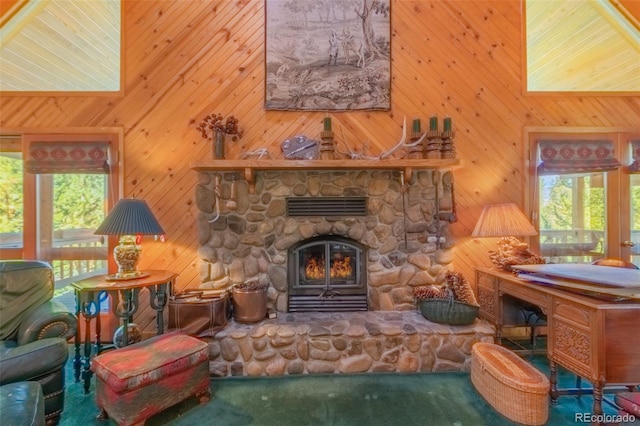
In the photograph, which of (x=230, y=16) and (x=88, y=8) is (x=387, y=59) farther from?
(x=88, y=8)

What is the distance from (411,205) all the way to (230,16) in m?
2.66

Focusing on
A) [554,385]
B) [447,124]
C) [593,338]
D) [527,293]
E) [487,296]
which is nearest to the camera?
[593,338]

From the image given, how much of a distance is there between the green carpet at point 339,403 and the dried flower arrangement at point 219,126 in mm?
2157

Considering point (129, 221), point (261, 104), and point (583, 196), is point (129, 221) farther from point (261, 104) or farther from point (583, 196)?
point (583, 196)

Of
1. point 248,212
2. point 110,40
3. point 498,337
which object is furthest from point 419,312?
point 110,40

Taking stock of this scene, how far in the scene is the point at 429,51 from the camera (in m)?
2.85

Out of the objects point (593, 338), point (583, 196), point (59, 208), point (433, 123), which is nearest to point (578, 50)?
point (583, 196)

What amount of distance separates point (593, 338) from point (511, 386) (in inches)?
20.8

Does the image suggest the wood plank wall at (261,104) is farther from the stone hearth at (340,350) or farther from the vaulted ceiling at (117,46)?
the stone hearth at (340,350)

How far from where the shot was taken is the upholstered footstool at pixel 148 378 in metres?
1.58

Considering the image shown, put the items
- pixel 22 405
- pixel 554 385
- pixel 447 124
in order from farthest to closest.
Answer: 1. pixel 447 124
2. pixel 554 385
3. pixel 22 405

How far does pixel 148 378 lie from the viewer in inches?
63.9

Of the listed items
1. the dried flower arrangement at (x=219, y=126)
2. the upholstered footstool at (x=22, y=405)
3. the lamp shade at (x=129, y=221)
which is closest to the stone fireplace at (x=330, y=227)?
the dried flower arrangement at (x=219, y=126)

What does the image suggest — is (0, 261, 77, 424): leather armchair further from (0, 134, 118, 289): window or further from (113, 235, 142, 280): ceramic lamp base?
(0, 134, 118, 289): window
